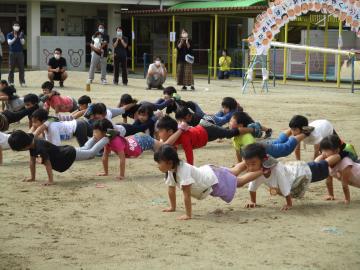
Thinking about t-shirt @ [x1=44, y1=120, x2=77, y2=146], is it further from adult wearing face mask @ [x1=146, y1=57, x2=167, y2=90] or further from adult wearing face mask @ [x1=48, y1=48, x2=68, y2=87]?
adult wearing face mask @ [x1=48, y1=48, x2=68, y2=87]

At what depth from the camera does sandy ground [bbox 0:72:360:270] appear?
5.20 m

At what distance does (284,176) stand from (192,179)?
3.18 ft

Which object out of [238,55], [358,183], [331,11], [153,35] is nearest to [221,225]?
[358,183]

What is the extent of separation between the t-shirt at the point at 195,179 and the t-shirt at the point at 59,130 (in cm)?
305

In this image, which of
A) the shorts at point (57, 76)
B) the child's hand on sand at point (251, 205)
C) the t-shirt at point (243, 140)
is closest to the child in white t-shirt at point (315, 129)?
the t-shirt at point (243, 140)

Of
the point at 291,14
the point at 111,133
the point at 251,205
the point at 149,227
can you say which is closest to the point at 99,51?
the point at 291,14

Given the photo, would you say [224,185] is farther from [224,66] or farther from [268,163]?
[224,66]

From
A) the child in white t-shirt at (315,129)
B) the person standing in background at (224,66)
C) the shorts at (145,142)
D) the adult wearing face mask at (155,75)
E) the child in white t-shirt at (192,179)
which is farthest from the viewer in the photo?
the person standing in background at (224,66)

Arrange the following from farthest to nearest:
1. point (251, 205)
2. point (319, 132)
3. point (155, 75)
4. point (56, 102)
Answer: point (155, 75) < point (56, 102) < point (319, 132) < point (251, 205)

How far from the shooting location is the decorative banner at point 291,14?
57.9 feet

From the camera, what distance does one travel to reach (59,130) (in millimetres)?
9406

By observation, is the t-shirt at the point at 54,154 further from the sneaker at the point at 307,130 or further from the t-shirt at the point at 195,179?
the sneaker at the point at 307,130

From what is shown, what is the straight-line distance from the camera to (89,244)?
18.4ft

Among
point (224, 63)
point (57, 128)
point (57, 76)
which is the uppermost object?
point (224, 63)
